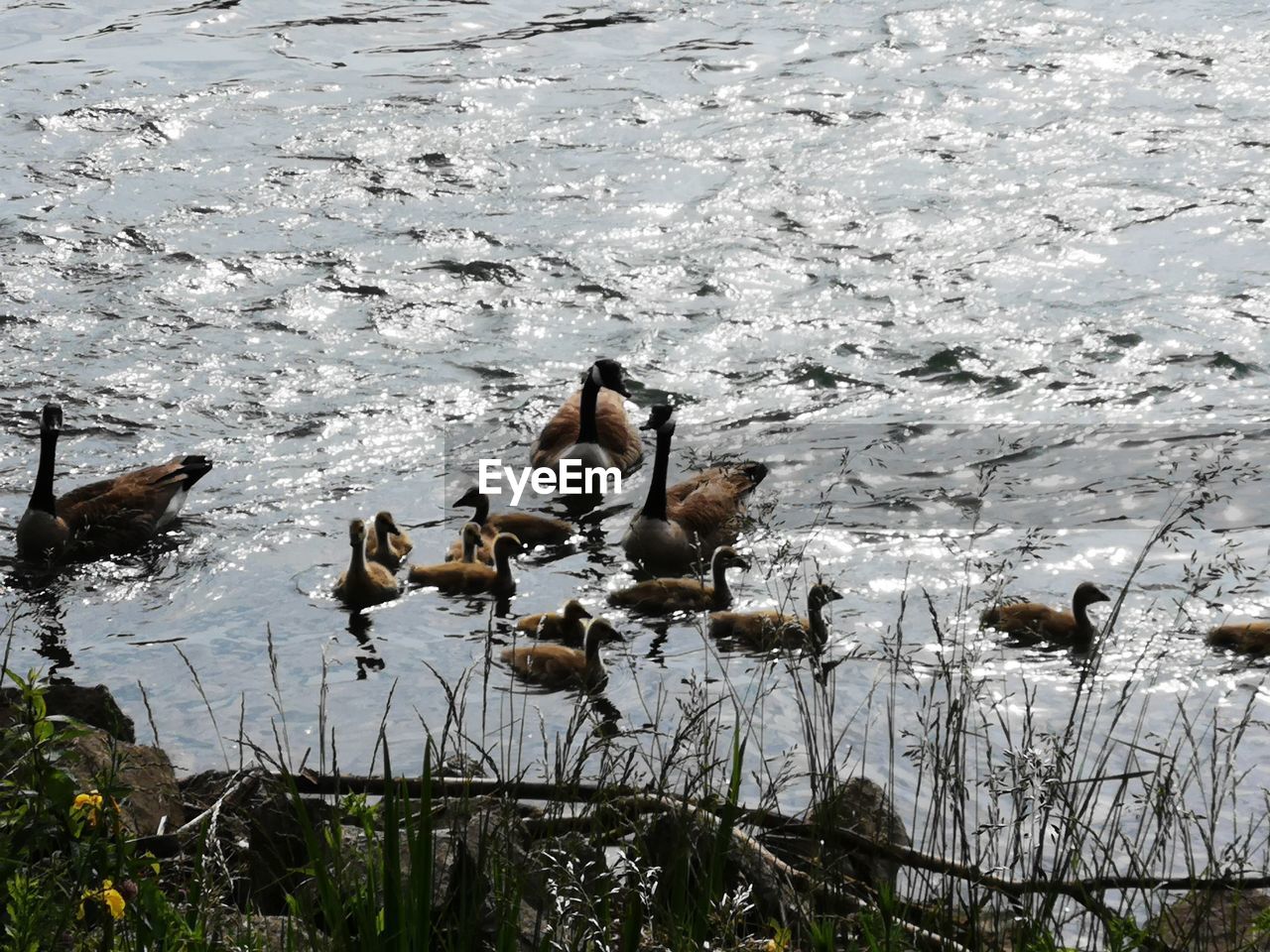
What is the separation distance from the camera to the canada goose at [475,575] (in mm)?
10492

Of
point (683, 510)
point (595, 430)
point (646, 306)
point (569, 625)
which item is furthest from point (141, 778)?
point (646, 306)

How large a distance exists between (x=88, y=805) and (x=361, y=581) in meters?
6.15

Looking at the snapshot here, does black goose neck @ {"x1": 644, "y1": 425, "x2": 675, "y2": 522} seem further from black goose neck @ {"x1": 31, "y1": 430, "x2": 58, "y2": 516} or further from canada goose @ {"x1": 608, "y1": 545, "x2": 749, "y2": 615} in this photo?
black goose neck @ {"x1": 31, "y1": 430, "x2": 58, "y2": 516}

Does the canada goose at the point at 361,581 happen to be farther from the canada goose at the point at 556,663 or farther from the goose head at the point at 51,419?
the goose head at the point at 51,419

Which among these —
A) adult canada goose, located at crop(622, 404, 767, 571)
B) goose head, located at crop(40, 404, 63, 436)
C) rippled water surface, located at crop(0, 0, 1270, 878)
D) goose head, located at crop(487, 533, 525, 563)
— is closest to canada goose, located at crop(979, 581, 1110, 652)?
rippled water surface, located at crop(0, 0, 1270, 878)

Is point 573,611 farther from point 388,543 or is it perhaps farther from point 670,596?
point 388,543

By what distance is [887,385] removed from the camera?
14.4 m

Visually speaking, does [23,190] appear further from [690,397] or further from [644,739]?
[644,739]

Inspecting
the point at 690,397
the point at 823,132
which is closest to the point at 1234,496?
the point at 690,397

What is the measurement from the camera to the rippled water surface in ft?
32.8

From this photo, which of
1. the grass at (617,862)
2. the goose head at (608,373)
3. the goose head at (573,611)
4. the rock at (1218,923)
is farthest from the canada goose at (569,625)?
the rock at (1218,923)

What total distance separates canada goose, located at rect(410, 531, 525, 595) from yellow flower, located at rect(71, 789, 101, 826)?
619 centimetres

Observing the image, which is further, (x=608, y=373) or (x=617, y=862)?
(x=608, y=373)

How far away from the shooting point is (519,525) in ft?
38.5
